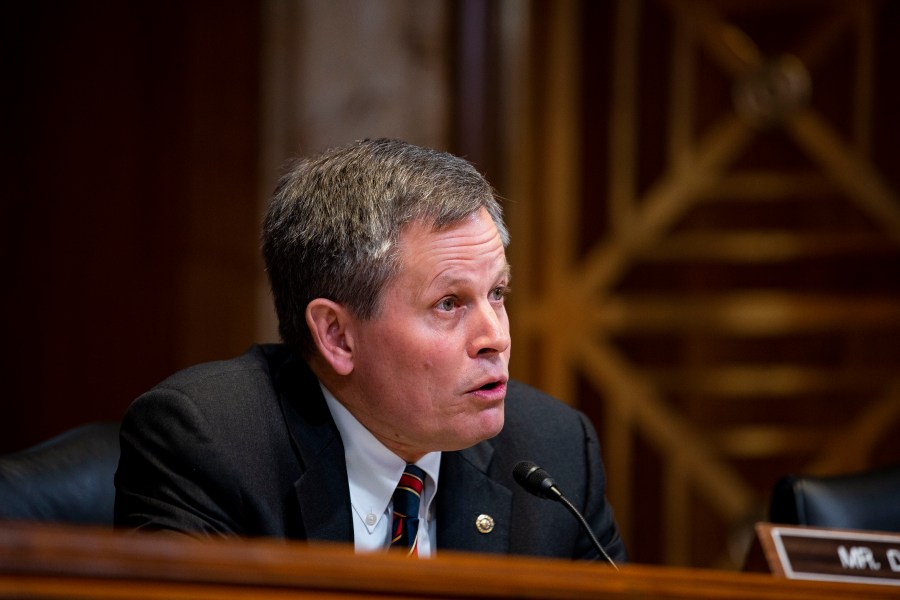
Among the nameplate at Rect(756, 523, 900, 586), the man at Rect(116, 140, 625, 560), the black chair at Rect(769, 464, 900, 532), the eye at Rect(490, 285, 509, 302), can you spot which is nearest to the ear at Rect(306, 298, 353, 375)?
the man at Rect(116, 140, 625, 560)

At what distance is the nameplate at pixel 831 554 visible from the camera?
65.0 inches

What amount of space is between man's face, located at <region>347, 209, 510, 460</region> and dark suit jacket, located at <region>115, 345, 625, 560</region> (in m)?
0.15

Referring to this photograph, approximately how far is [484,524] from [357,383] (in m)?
0.33

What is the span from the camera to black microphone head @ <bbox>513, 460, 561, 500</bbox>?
1656 millimetres

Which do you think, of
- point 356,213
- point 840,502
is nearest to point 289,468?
point 356,213

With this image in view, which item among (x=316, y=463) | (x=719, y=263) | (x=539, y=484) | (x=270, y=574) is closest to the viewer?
(x=270, y=574)

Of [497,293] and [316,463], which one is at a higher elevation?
[497,293]

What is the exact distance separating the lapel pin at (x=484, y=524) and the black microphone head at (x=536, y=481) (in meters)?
0.21

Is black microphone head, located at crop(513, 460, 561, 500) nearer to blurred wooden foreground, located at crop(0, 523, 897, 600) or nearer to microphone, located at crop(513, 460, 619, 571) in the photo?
microphone, located at crop(513, 460, 619, 571)

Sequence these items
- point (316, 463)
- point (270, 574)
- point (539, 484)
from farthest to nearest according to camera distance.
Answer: point (316, 463), point (539, 484), point (270, 574)

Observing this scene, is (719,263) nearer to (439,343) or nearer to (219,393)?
(439,343)

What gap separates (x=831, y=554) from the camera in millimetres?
1694

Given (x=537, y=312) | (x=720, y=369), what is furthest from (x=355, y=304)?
(x=720, y=369)

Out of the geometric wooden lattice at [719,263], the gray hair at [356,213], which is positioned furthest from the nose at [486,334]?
the geometric wooden lattice at [719,263]
